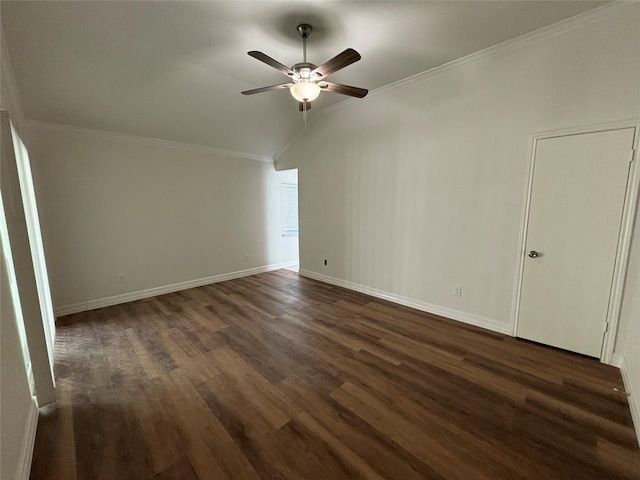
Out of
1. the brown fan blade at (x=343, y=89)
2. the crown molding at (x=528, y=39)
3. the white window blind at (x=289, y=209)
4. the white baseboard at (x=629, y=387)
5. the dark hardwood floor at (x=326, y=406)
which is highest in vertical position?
the crown molding at (x=528, y=39)

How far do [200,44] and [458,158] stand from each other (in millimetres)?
3027

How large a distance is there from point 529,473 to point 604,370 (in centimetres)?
161

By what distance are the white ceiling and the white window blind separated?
2.48 m

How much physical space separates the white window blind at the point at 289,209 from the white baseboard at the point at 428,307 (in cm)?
175

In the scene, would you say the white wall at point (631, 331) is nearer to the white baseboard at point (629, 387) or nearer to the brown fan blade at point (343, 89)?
the white baseboard at point (629, 387)

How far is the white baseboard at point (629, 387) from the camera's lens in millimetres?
1729

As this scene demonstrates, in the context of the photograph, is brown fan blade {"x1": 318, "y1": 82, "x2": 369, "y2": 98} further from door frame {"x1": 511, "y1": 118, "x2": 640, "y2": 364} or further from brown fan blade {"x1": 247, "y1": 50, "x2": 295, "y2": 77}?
door frame {"x1": 511, "y1": 118, "x2": 640, "y2": 364}

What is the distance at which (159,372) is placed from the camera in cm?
231

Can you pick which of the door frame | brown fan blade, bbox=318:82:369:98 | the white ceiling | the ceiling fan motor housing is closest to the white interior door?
the door frame

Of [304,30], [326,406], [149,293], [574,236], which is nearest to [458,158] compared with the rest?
[574,236]

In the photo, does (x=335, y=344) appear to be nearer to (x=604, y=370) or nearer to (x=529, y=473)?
(x=529, y=473)

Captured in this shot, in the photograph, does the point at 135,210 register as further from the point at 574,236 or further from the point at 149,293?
the point at 574,236

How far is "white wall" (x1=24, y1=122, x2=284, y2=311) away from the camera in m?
3.37

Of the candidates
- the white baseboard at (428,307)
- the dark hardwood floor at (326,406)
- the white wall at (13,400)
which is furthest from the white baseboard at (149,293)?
the white wall at (13,400)
